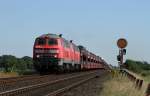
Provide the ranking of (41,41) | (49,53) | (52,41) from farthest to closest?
(52,41), (41,41), (49,53)

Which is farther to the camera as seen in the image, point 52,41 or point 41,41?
point 52,41

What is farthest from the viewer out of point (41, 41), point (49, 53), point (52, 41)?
point (52, 41)

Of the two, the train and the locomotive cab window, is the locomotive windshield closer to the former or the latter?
the train

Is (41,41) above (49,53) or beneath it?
above

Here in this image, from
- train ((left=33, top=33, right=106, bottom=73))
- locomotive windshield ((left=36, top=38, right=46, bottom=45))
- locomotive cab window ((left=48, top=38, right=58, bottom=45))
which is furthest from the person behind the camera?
locomotive cab window ((left=48, top=38, right=58, bottom=45))

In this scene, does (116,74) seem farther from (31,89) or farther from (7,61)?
(7,61)

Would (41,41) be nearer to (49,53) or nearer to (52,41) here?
(52,41)

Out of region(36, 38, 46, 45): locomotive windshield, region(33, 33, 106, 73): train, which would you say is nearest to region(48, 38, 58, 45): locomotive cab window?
region(33, 33, 106, 73): train

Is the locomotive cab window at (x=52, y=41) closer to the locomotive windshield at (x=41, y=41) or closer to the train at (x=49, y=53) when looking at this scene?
the train at (x=49, y=53)

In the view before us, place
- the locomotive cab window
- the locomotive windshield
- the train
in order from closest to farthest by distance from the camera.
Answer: the train
the locomotive windshield
the locomotive cab window

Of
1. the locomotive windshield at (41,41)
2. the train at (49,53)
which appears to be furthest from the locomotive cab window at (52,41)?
the locomotive windshield at (41,41)

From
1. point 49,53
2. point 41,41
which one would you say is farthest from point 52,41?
point 49,53

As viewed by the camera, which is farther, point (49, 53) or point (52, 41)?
point (52, 41)

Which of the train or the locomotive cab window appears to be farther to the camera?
the locomotive cab window
